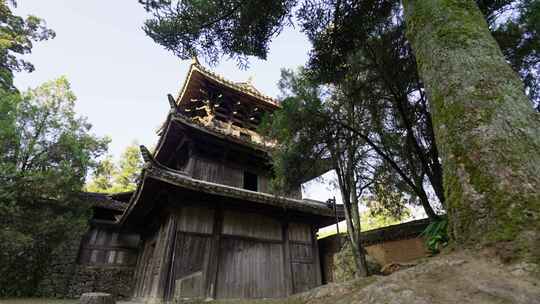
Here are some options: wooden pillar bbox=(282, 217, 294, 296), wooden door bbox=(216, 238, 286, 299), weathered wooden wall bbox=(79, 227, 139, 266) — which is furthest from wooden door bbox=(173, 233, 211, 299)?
weathered wooden wall bbox=(79, 227, 139, 266)

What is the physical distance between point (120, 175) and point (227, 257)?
17983 millimetres

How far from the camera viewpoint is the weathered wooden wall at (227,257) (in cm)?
647

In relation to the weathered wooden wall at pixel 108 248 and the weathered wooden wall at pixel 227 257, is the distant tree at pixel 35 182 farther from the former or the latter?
the weathered wooden wall at pixel 227 257

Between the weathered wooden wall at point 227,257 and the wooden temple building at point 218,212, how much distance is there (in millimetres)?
26

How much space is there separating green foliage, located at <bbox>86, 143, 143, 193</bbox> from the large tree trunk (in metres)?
22.4

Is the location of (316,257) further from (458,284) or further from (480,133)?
(458,284)

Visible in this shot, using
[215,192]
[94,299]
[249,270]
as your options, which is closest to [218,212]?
[215,192]

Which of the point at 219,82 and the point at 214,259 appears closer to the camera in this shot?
the point at 214,259

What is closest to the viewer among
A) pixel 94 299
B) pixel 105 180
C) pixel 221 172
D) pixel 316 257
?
pixel 94 299

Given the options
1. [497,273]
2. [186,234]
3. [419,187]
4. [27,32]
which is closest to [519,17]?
[419,187]

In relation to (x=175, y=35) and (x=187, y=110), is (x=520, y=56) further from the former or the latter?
(x=187, y=110)

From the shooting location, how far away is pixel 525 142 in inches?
58.9

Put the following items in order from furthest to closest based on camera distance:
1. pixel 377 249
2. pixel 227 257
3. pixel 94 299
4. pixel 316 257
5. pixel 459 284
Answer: pixel 377 249 < pixel 316 257 < pixel 227 257 < pixel 94 299 < pixel 459 284

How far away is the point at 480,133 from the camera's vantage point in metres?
1.62
